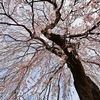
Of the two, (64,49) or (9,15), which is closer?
(64,49)

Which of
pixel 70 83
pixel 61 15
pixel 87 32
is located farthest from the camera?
pixel 70 83

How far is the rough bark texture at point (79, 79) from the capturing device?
3955 millimetres

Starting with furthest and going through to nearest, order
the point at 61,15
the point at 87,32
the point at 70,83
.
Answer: the point at 70,83
the point at 61,15
the point at 87,32

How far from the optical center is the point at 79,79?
408cm

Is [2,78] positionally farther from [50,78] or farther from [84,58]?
[84,58]

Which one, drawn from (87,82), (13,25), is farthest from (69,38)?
(13,25)

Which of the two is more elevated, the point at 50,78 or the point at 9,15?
the point at 9,15

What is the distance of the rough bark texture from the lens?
3955mm

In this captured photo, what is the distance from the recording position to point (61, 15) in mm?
4418

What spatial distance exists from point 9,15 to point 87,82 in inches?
91.5

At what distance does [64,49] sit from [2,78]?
4.97 feet

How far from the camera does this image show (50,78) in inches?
178

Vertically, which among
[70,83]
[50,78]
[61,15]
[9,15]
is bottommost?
[70,83]

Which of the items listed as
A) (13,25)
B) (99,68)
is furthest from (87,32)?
(13,25)
